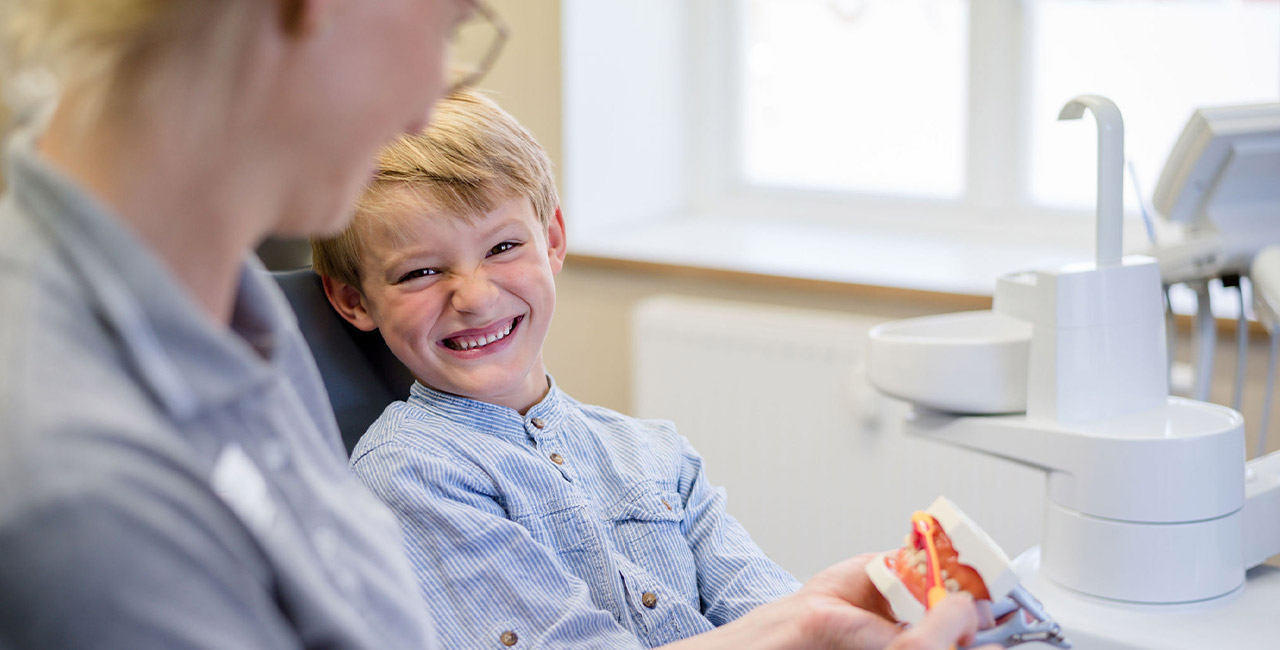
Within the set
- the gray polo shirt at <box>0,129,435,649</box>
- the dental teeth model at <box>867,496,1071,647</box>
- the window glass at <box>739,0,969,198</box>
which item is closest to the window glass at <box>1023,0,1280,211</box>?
the window glass at <box>739,0,969,198</box>

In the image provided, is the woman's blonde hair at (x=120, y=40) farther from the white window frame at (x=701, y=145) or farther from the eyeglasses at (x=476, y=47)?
the white window frame at (x=701, y=145)

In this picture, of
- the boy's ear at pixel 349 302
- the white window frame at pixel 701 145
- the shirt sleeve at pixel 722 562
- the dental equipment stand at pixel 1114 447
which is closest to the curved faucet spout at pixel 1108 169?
the dental equipment stand at pixel 1114 447

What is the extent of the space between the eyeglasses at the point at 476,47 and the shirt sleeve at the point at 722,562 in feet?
2.23

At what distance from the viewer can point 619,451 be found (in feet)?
4.17

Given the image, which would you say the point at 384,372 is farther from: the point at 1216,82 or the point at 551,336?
the point at 1216,82

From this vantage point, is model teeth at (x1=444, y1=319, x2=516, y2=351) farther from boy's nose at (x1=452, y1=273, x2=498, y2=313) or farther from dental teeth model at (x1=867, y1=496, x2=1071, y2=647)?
dental teeth model at (x1=867, y1=496, x2=1071, y2=647)

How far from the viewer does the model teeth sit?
3.92ft

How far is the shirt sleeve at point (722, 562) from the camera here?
1208mm

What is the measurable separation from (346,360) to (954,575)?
0.67 metres

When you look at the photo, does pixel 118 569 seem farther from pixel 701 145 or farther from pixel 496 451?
pixel 701 145

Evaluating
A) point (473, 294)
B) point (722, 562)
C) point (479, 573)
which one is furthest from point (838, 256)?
point (479, 573)

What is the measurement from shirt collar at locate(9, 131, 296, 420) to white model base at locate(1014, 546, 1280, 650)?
2.63 ft

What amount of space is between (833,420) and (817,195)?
68 cm

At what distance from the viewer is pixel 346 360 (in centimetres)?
128
